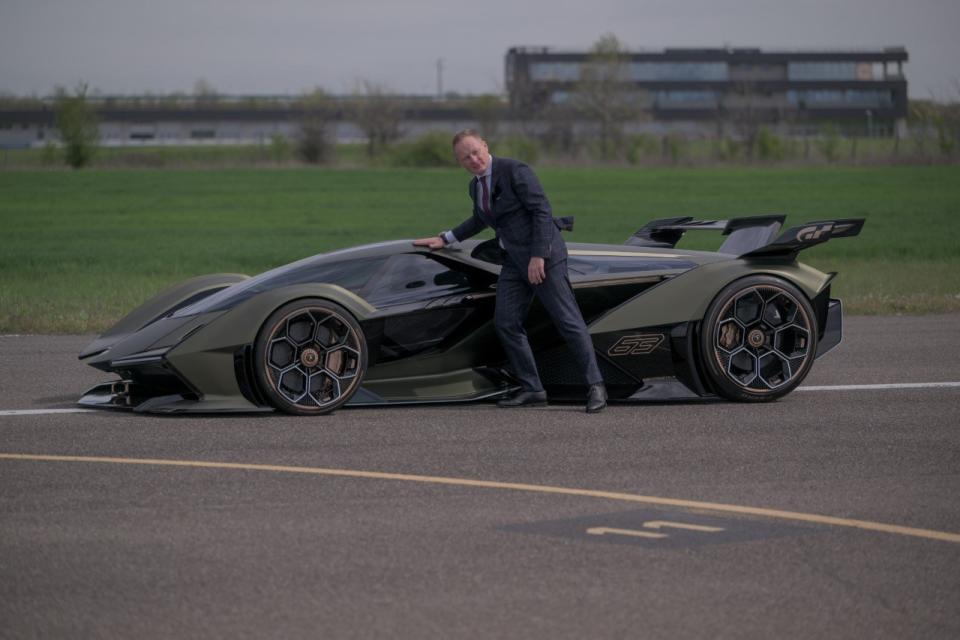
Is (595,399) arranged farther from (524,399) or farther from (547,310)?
(547,310)

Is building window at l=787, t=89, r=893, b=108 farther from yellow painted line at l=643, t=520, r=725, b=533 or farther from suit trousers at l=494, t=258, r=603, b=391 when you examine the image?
yellow painted line at l=643, t=520, r=725, b=533

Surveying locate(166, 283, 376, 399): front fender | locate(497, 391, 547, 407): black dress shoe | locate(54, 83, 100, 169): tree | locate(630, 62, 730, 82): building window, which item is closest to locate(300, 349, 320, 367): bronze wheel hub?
locate(166, 283, 376, 399): front fender

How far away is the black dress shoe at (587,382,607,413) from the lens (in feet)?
29.6

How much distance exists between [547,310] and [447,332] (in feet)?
2.14

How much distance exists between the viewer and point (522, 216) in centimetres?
913

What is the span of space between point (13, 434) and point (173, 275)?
1284 cm

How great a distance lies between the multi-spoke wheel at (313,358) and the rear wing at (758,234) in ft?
8.96

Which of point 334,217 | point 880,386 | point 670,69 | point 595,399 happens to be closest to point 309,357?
point 595,399

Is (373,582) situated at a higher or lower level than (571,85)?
lower

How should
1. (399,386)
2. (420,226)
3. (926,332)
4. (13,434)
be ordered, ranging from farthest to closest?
(420,226) → (926,332) → (399,386) → (13,434)

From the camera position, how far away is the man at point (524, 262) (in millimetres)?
8984

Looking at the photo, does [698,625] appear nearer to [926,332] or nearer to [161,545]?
[161,545]

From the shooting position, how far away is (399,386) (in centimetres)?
912

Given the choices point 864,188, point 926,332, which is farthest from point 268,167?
point 926,332
